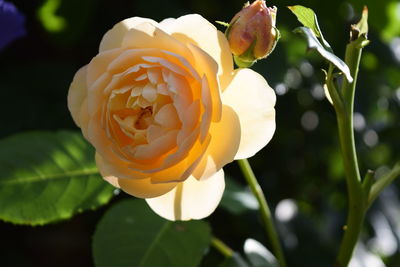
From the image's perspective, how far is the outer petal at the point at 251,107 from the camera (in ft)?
2.10

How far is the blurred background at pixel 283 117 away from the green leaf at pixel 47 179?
0.27 m

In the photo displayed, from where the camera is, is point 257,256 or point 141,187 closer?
point 141,187

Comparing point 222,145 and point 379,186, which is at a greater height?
point 222,145

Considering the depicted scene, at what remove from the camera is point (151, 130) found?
1.99ft

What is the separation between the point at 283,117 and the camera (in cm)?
151

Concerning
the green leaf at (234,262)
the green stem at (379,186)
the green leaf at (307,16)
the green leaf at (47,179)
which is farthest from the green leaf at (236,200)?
the green leaf at (307,16)

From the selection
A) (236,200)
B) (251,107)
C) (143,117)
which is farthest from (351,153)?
(236,200)

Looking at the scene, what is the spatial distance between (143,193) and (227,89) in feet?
0.47

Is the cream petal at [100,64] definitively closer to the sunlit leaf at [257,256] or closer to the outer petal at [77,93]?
the outer petal at [77,93]

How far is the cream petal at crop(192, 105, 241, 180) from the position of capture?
0.61 m

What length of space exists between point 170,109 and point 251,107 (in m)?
0.09

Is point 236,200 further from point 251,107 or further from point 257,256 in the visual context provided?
point 251,107

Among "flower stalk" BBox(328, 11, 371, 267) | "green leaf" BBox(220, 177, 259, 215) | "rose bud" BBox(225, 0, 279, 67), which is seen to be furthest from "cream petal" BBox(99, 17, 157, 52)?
"green leaf" BBox(220, 177, 259, 215)

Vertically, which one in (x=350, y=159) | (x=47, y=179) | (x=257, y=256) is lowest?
(x=257, y=256)
